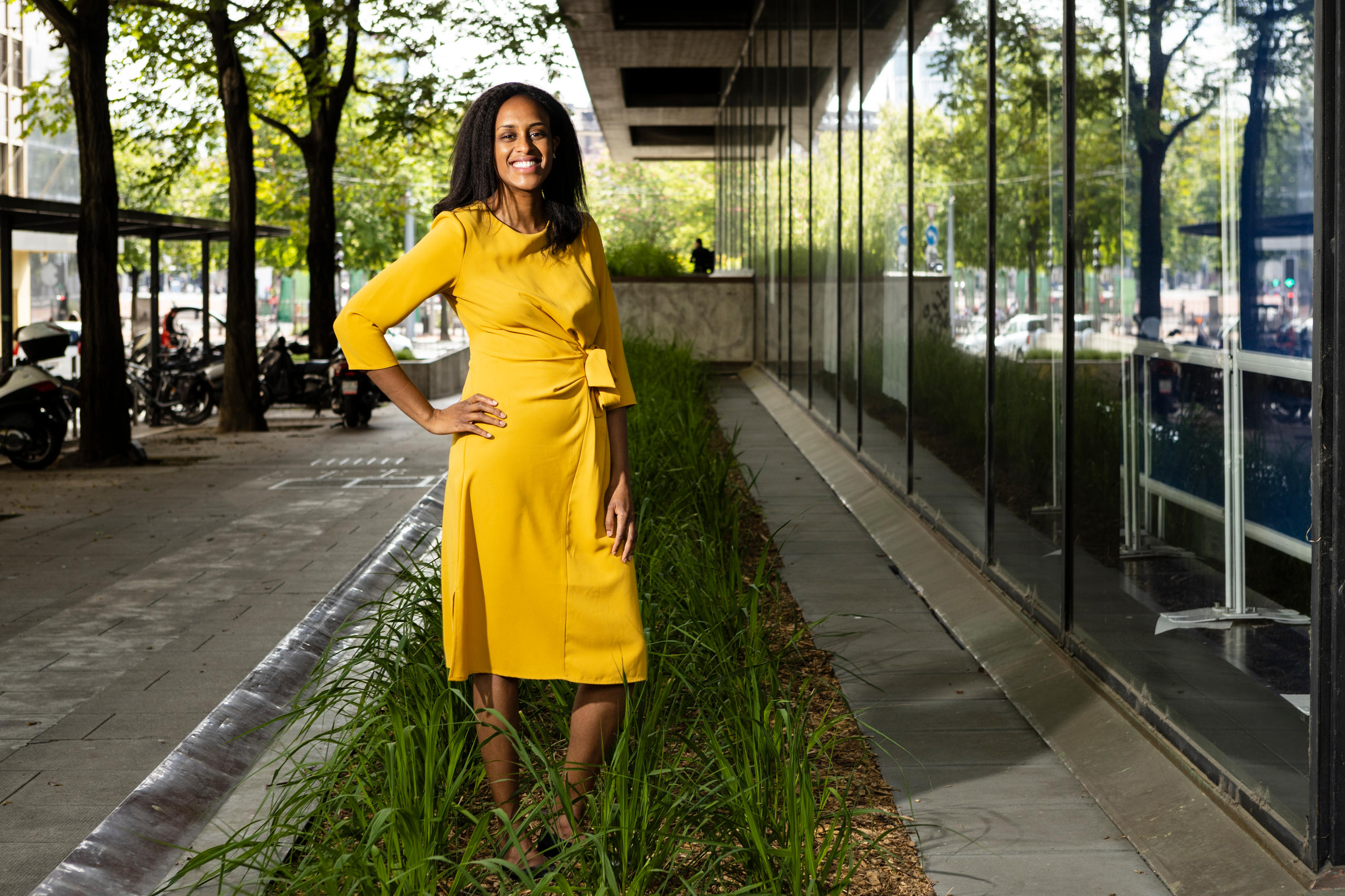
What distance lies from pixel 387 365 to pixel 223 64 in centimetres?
1475

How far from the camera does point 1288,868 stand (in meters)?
3.12

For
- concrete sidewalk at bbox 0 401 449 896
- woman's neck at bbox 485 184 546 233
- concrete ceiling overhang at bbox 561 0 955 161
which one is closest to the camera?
woman's neck at bbox 485 184 546 233

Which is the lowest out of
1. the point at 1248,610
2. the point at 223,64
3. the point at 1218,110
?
the point at 1248,610

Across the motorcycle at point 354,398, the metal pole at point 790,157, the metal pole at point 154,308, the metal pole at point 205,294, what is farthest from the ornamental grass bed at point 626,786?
the metal pole at point 205,294

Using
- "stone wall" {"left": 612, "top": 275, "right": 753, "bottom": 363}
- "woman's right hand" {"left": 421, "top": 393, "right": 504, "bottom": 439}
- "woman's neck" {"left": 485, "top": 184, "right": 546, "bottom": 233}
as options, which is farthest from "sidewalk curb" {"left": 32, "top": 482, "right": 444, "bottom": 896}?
"stone wall" {"left": 612, "top": 275, "right": 753, "bottom": 363}

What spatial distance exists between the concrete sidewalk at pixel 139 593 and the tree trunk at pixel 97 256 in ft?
1.67

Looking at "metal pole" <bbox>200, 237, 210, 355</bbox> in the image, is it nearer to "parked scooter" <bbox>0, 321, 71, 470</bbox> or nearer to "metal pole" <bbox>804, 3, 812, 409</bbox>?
"parked scooter" <bbox>0, 321, 71, 470</bbox>

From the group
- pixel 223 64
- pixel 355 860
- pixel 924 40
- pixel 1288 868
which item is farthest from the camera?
pixel 223 64

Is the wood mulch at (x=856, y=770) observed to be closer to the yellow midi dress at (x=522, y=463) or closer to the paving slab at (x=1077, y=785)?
the paving slab at (x=1077, y=785)

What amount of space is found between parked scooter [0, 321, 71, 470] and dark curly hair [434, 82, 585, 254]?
10977 mm

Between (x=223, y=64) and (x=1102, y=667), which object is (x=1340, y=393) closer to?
(x=1102, y=667)

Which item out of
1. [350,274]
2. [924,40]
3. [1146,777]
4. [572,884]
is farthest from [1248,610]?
[350,274]

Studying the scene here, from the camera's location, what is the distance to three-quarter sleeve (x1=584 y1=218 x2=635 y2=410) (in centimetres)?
330

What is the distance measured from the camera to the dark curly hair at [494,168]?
322 cm
